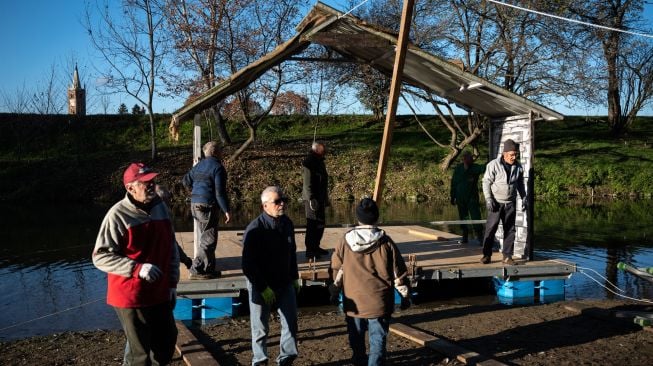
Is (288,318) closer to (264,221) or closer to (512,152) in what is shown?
(264,221)

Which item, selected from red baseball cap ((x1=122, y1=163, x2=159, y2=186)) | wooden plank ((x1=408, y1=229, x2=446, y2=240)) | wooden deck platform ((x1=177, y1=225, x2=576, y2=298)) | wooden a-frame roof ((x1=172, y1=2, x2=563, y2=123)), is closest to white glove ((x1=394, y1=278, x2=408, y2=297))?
red baseball cap ((x1=122, y1=163, x2=159, y2=186))

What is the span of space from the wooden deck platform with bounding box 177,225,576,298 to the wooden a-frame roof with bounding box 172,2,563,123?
248cm

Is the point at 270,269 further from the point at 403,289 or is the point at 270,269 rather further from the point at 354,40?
the point at 354,40

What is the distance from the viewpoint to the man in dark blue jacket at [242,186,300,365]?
5.82m

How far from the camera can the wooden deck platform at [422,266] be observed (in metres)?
9.15

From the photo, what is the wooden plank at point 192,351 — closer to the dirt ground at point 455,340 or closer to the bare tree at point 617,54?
the dirt ground at point 455,340

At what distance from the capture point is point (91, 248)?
52.7 ft

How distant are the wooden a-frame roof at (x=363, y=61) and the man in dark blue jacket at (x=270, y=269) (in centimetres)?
409

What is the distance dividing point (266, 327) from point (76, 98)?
41.8m

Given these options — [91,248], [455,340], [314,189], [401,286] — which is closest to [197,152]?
[314,189]

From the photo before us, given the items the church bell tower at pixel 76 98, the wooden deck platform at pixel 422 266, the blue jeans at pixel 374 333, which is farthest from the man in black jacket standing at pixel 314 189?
the church bell tower at pixel 76 98

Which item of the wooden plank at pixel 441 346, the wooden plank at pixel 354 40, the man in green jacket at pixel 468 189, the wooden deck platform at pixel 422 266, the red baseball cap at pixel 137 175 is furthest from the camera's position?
the man in green jacket at pixel 468 189

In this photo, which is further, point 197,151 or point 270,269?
point 197,151

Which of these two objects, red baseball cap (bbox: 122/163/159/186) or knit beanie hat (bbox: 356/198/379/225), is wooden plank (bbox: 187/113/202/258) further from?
red baseball cap (bbox: 122/163/159/186)
